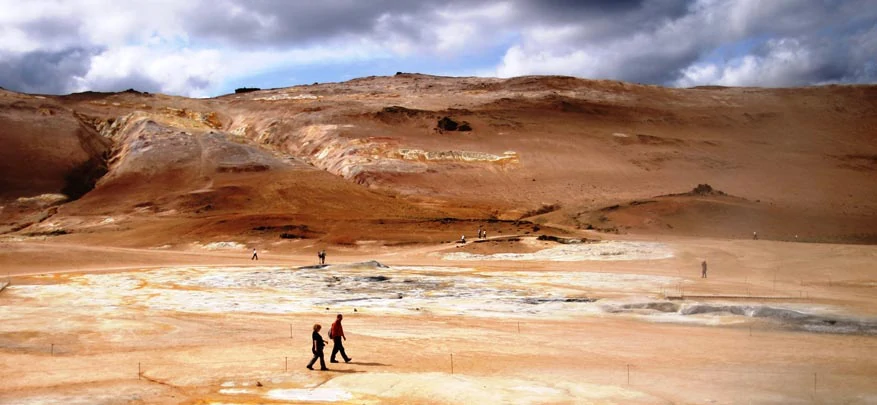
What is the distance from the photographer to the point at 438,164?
88625mm

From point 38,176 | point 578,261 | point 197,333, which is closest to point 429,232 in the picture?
point 578,261

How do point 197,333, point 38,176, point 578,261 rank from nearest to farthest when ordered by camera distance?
1. point 197,333
2. point 578,261
3. point 38,176

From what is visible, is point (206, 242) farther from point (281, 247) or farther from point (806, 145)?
point (806, 145)

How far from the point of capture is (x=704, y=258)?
4397cm

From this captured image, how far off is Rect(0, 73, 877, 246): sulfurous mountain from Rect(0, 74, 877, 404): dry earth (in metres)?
0.40

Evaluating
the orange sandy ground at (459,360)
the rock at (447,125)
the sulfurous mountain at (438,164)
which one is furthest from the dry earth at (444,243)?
the rock at (447,125)

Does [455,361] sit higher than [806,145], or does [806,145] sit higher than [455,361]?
[806,145]

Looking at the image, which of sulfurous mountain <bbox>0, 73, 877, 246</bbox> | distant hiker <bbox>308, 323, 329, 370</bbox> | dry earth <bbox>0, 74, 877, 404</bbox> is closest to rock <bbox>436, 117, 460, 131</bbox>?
sulfurous mountain <bbox>0, 73, 877, 246</bbox>

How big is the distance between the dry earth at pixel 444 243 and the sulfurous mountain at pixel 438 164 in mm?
400

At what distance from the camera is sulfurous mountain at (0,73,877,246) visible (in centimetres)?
6384

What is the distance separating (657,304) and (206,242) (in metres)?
42.4

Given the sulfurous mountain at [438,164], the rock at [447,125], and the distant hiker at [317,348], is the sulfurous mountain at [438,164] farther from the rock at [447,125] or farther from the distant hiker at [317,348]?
the distant hiker at [317,348]

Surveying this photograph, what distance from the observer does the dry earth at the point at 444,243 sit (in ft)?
57.6

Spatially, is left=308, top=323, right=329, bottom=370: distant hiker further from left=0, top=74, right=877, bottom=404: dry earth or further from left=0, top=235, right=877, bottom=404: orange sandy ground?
left=0, top=74, right=877, bottom=404: dry earth
